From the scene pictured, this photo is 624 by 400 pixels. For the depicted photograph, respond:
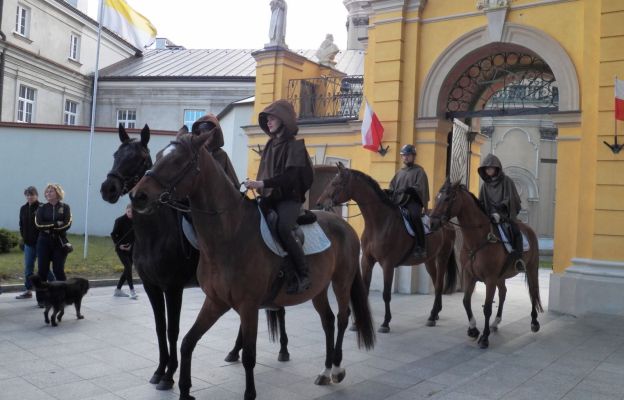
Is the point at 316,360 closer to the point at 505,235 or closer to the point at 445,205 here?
the point at 445,205

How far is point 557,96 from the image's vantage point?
1123 cm

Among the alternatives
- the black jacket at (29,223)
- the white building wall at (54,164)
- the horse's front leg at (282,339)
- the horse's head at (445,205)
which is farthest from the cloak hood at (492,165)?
the white building wall at (54,164)

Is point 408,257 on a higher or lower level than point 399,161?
lower

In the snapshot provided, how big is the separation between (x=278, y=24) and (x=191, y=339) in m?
11.5

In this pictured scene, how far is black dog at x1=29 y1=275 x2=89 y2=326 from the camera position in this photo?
291 inches

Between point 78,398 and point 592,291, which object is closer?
point 78,398

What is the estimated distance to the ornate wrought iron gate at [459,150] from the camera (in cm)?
1211

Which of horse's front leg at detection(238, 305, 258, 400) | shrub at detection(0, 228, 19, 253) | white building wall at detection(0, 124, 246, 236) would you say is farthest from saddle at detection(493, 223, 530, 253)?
shrub at detection(0, 228, 19, 253)

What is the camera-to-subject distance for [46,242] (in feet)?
28.6

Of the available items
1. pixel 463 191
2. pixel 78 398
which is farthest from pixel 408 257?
pixel 78 398

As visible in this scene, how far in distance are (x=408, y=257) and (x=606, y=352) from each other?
3055mm

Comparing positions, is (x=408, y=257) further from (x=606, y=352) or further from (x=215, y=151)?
(x=215, y=151)

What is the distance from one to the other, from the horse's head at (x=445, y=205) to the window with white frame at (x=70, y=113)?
27563 millimetres

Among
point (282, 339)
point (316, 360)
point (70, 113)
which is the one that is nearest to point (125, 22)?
point (282, 339)
